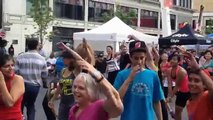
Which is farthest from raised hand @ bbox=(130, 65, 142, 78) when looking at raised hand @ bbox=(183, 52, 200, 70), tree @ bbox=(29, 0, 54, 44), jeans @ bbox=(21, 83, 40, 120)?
tree @ bbox=(29, 0, 54, 44)

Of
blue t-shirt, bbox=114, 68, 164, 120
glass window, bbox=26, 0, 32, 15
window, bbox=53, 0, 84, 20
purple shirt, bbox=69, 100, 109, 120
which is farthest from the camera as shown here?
window, bbox=53, 0, 84, 20

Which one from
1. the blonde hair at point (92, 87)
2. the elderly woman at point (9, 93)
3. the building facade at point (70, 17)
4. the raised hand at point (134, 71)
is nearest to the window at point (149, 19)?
the building facade at point (70, 17)

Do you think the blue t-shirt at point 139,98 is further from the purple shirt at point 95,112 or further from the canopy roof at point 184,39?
the canopy roof at point 184,39

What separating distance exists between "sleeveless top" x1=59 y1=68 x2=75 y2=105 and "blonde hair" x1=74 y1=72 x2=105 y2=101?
10.7 feet

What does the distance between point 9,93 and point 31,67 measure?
4175mm

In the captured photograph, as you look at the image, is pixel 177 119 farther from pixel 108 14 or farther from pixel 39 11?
pixel 108 14

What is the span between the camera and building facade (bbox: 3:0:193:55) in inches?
1617

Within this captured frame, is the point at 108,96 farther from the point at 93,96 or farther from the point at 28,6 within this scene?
the point at 28,6

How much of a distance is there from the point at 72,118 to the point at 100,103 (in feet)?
1.08

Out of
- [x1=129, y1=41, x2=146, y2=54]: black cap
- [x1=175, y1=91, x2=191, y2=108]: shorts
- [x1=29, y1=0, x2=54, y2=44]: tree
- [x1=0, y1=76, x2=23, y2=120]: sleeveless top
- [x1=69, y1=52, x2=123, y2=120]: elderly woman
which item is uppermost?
[x1=29, y1=0, x2=54, y2=44]: tree

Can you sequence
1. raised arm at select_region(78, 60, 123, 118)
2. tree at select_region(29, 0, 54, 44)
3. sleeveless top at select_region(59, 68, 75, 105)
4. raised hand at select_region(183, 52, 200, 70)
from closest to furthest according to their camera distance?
raised arm at select_region(78, 60, 123, 118)
raised hand at select_region(183, 52, 200, 70)
sleeveless top at select_region(59, 68, 75, 105)
tree at select_region(29, 0, 54, 44)

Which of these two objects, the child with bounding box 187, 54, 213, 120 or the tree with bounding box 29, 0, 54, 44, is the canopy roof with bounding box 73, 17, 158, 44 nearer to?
the tree with bounding box 29, 0, 54, 44

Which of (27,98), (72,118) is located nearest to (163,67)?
(27,98)

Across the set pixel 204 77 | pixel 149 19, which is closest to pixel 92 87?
pixel 204 77
